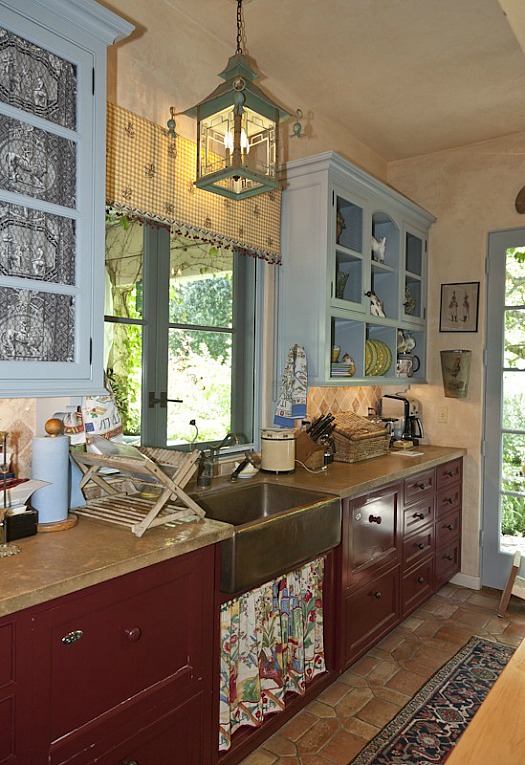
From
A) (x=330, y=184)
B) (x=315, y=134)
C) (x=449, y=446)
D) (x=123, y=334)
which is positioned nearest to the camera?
(x=123, y=334)

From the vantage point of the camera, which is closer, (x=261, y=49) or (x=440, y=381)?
(x=261, y=49)

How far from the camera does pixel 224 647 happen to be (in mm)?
1993

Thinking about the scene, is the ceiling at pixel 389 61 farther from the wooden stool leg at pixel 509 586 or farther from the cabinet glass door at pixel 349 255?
the wooden stool leg at pixel 509 586

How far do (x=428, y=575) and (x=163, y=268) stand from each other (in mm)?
2378

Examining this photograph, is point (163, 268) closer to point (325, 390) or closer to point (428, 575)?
point (325, 390)

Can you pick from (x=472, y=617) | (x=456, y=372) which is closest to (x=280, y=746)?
(x=472, y=617)

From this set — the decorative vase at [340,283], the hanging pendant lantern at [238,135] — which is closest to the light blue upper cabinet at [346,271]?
the decorative vase at [340,283]

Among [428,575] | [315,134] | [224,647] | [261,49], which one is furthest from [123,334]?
[428,575]

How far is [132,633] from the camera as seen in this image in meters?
1.54

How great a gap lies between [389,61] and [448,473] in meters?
2.39

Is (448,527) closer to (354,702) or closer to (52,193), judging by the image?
(354,702)

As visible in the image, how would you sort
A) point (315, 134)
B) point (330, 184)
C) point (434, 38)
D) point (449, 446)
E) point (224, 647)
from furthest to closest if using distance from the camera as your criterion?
point (449, 446) < point (315, 134) < point (330, 184) < point (434, 38) < point (224, 647)

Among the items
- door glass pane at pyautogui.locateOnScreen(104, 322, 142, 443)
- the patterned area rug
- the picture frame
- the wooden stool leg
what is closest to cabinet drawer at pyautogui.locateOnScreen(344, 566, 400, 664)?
the patterned area rug

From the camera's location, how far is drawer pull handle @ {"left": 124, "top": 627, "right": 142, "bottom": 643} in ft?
5.05
